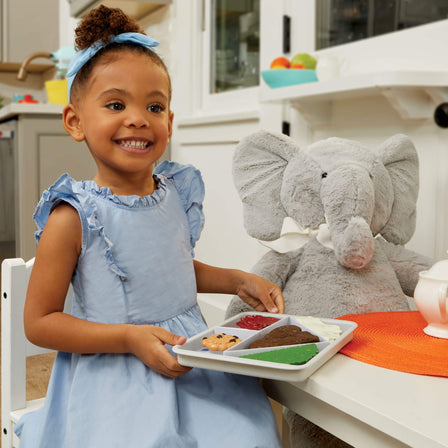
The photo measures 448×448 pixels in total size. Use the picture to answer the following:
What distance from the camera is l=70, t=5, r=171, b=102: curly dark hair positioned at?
84 cm

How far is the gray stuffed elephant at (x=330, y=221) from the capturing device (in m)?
0.93

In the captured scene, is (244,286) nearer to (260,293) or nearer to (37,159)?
(260,293)

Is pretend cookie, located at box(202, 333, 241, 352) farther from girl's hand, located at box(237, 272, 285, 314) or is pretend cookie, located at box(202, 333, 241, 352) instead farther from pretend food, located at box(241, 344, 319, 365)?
girl's hand, located at box(237, 272, 285, 314)

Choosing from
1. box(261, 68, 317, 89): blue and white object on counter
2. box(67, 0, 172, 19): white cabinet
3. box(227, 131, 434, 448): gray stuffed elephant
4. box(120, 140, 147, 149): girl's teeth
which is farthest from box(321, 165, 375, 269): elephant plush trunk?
box(67, 0, 172, 19): white cabinet

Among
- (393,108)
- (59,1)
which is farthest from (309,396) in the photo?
(59,1)

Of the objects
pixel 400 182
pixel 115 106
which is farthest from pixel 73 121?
pixel 400 182

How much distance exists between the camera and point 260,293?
0.92 metres

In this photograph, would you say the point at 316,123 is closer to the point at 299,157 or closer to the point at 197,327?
the point at 299,157

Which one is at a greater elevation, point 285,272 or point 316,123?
point 316,123

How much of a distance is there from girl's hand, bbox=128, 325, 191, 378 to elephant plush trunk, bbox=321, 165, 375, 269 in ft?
1.15

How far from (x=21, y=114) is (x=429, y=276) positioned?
2.18 meters

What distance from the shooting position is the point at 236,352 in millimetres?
636

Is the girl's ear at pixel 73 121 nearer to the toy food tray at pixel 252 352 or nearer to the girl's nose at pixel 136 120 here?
the girl's nose at pixel 136 120

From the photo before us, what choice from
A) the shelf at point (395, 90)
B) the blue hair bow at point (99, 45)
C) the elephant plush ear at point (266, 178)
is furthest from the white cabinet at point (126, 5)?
the blue hair bow at point (99, 45)
